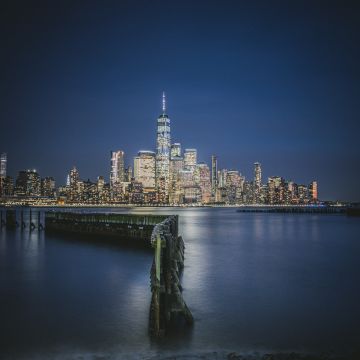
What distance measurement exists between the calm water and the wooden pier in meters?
0.71

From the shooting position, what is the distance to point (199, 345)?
10.6 meters

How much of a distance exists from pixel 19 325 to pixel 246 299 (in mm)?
8515

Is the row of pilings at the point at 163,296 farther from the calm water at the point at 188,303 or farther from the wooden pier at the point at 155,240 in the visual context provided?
the calm water at the point at 188,303

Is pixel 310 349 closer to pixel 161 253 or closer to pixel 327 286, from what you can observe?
pixel 161 253

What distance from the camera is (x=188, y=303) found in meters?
15.2

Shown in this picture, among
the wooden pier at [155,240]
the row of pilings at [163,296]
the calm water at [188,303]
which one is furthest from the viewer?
the wooden pier at [155,240]

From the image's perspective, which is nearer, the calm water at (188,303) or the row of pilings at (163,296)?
the calm water at (188,303)

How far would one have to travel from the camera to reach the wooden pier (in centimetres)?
1129

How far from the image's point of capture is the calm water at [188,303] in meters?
10.9

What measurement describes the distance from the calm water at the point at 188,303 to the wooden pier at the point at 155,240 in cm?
71

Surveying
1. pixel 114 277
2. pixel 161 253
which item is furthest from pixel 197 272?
pixel 161 253

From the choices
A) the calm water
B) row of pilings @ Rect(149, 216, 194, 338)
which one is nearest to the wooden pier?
row of pilings @ Rect(149, 216, 194, 338)

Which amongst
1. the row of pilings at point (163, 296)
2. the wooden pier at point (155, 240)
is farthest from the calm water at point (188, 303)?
the wooden pier at point (155, 240)

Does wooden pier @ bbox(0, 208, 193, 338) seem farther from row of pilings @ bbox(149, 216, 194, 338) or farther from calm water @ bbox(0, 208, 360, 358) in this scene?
calm water @ bbox(0, 208, 360, 358)
